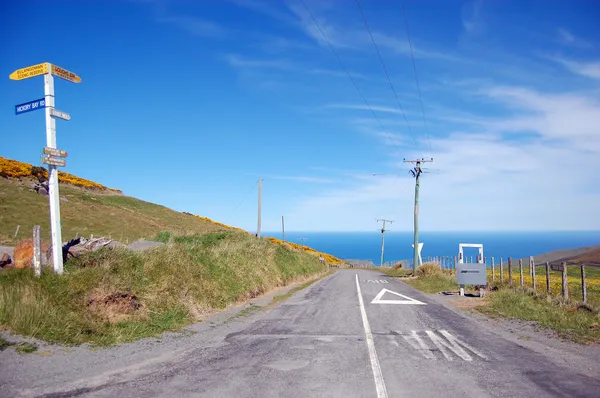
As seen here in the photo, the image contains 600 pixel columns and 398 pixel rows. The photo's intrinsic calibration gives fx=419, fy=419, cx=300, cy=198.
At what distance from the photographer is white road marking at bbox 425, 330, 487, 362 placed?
25.5ft

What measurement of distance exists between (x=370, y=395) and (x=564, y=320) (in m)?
7.90

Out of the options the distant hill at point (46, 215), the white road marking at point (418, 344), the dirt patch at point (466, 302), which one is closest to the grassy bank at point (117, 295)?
the white road marking at point (418, 344)

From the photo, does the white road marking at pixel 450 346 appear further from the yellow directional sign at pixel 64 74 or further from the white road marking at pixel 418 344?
the yellow directional sign at pixel 64 74

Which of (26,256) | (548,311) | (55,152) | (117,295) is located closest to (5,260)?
(26,256)

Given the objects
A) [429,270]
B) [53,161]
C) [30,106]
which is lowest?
[429,270]

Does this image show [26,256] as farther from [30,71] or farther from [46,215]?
[46,215]

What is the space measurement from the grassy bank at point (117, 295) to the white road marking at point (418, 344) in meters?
5.63

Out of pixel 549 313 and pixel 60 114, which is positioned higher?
pixel 60 114

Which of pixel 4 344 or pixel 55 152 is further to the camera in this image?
pixel 55 152

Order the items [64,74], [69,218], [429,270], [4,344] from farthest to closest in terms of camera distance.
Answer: [69,218]
[429,270]
[64,74]
[4,344]

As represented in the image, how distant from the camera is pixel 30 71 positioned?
1073 cm

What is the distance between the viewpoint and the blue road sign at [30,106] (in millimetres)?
10539

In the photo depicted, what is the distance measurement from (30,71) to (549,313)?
1564 centimetres

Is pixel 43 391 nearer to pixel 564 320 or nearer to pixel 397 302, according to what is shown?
pixel 564 320
